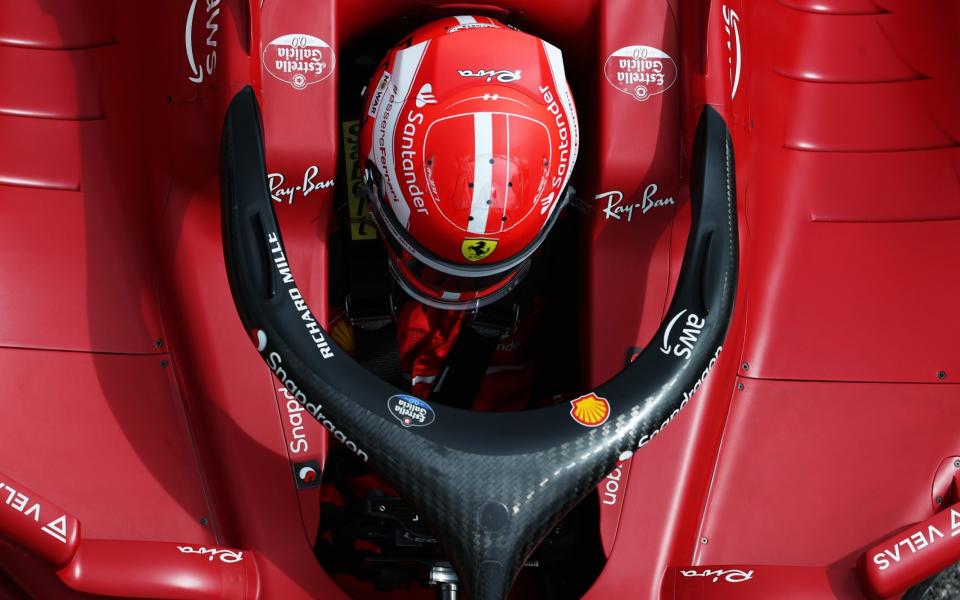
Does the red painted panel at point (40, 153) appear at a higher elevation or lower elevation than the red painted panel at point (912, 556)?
A: higher

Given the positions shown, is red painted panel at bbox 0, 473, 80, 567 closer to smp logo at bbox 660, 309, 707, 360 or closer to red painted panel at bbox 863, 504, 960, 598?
smp logo at bbox 660, 309, 707, 360

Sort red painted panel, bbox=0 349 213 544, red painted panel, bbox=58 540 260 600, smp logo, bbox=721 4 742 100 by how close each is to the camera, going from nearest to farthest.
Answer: red painted panel, bbox=58 540 260 600 → red painted panel, bbox=0 349 213 544 → smp logo, bbox=721 4 742 100

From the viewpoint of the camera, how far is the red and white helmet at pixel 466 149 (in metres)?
2.16

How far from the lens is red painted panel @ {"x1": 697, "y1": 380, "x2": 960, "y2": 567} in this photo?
2438 millimetres

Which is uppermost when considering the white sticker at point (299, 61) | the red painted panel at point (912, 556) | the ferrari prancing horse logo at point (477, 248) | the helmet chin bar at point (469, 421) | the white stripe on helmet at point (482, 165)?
the white sticker at point (299, 61)

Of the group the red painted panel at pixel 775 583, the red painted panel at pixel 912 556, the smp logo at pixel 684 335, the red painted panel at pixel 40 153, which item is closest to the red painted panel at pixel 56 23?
the red painted panel at pixel 40 153

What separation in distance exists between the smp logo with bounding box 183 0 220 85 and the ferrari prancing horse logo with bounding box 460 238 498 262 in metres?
0.72

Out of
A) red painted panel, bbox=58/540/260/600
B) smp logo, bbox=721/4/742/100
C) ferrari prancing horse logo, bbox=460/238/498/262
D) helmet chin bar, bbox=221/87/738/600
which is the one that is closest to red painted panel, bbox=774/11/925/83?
smp logo, bbox=721/4/742/100

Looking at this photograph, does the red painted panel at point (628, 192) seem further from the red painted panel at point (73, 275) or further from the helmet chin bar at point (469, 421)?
the red painted panel at point (73, 275)

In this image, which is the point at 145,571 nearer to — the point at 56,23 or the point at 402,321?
the point at 402,321

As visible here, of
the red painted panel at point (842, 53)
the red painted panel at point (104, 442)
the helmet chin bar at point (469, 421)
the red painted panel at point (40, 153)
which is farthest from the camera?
the red painted panel at point (842, 53)

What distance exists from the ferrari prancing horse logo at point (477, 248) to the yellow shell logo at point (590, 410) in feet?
1.16

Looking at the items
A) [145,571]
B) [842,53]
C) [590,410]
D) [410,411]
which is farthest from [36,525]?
[842,53]

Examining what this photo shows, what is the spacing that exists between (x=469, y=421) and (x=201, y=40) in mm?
1107
